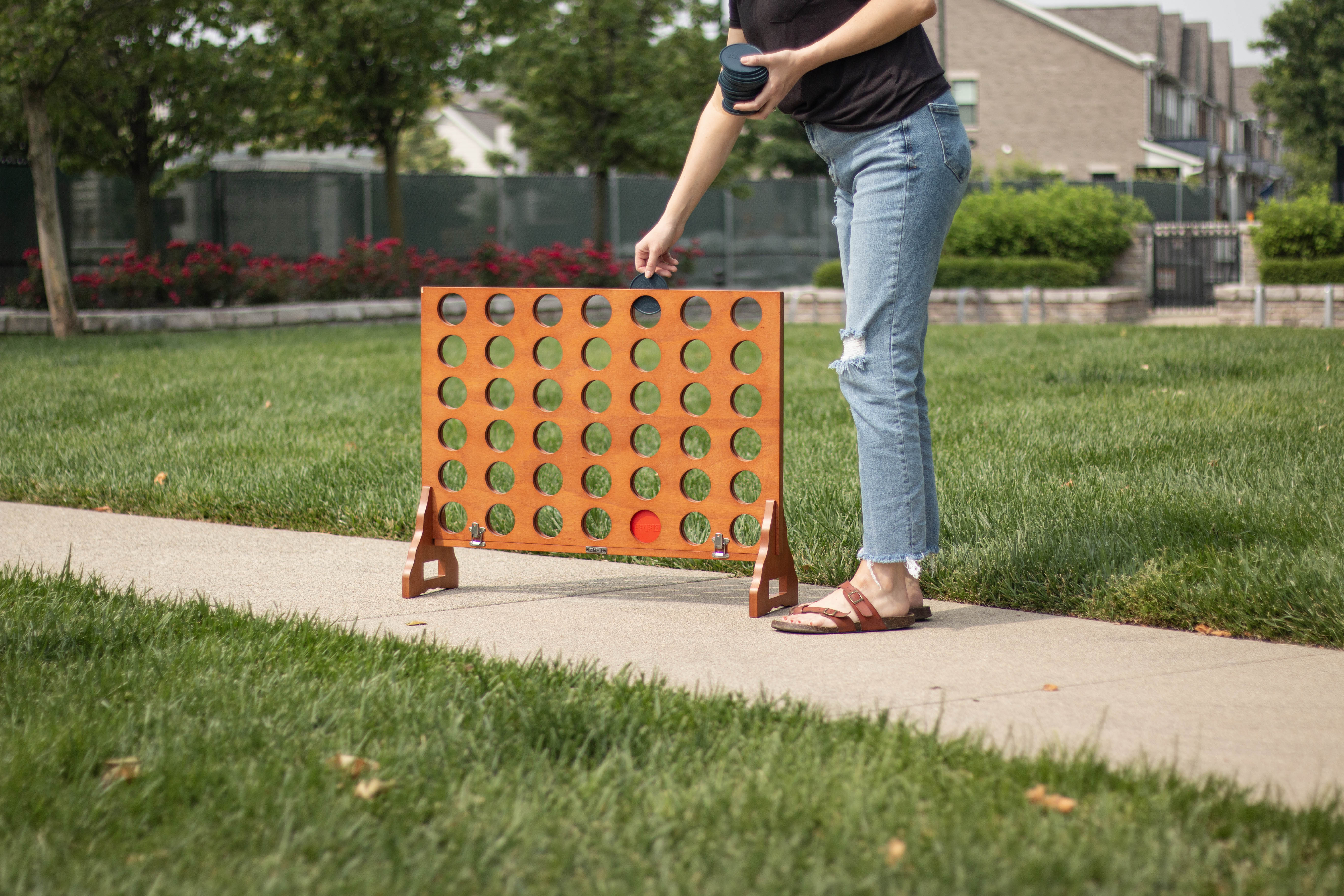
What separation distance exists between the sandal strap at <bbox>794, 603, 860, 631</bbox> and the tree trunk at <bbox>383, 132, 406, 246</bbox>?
15.3 metres

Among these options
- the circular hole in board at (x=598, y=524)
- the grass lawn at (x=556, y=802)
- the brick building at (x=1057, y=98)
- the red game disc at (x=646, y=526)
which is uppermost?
the brick building at (x=1057, y=98)

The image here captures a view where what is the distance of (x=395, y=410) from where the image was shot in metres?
7.56

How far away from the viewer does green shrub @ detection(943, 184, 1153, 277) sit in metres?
18.1

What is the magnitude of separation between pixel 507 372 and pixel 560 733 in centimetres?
168

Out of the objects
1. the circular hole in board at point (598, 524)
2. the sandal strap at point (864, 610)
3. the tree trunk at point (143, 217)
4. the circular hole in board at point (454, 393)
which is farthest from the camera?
the tree trunk at point (143, 217)

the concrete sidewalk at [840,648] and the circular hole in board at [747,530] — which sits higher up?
the circular hole in board at [747,530]

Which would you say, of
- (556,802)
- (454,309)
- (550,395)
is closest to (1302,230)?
(454,309)

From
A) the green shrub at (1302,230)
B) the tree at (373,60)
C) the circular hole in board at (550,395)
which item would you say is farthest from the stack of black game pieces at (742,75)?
the green shrub at (1302,230)

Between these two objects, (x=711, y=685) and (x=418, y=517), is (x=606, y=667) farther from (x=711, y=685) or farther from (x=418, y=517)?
(x=418, y=517)

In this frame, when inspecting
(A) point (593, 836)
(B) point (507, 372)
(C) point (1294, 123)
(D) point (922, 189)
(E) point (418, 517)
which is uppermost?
(C) point (1294, 123)

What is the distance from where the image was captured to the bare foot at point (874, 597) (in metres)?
3.40

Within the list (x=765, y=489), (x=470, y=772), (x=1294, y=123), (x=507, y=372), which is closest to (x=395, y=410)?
(x=507, y=372)

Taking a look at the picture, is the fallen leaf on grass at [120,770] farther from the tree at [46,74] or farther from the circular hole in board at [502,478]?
the tree at [46,74]

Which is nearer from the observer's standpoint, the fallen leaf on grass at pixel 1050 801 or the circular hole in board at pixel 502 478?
the fallen leaf on grass at pixel 1050 801
